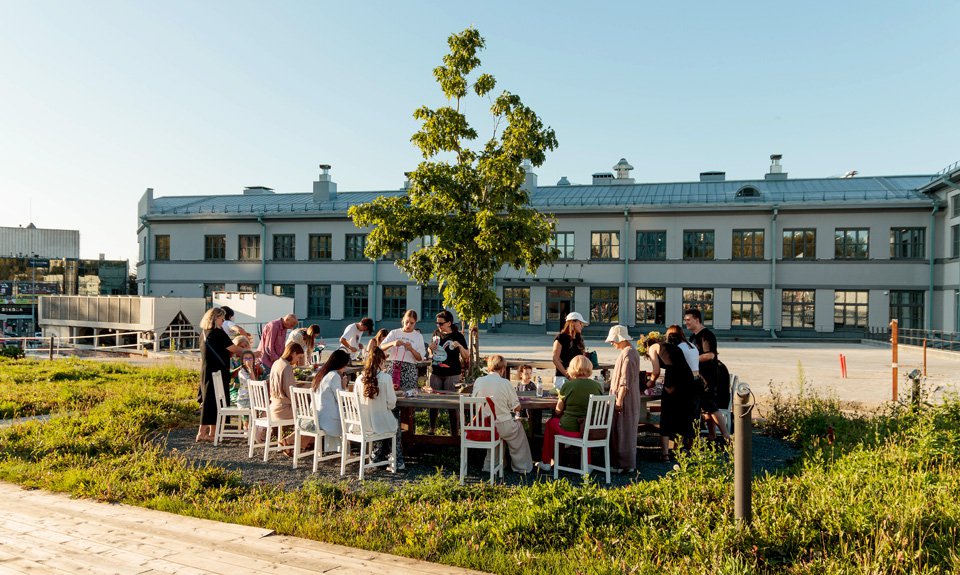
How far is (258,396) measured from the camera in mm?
8672

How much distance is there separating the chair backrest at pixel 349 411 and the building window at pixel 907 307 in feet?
108

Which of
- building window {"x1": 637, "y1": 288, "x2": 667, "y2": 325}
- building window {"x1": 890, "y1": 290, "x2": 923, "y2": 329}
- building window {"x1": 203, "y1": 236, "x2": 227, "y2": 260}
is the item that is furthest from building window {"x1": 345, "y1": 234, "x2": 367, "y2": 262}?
building window {"x1": 890, "y1": 290, "x2": 923, "y2": 329}

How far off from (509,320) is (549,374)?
20.4 metres

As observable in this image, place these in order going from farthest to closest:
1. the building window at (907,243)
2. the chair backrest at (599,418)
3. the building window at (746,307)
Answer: the building window at (746,307) → the building window at (907,243) → the chair backrest at (599,418)

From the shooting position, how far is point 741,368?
1975 centimetres

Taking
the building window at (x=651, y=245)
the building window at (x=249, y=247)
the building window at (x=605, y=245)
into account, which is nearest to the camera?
the building window at (x=651, y=245)

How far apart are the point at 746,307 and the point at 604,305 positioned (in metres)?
7.27

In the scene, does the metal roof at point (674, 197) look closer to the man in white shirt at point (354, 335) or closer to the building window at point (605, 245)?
the building window at point (605, 245)

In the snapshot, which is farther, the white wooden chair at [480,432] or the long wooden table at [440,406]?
the long wooden table at [440,406]

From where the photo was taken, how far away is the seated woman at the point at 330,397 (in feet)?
25.8

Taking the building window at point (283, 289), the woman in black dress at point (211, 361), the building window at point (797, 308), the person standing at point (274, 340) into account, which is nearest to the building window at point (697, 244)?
the building window at point (797, 308)

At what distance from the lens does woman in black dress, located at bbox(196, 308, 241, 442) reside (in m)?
9.16

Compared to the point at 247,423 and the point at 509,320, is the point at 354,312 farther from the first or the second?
the point at 247,423

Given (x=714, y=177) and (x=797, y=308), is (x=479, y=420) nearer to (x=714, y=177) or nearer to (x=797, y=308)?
(x=797, y=308)
